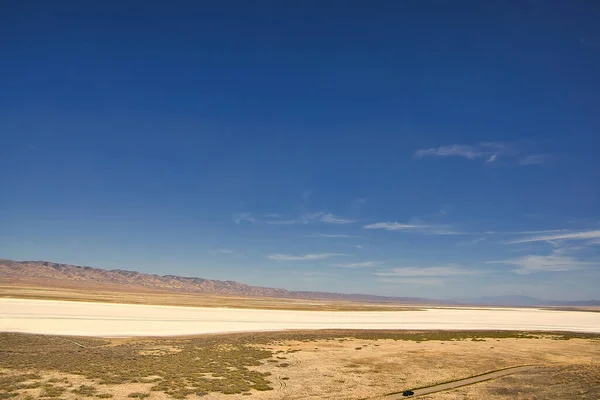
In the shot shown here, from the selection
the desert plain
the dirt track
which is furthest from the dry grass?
the dirt track

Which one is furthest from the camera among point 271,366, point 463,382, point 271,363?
point 271,363

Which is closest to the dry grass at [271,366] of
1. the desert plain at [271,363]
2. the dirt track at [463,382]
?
the desert plain at [271,363]

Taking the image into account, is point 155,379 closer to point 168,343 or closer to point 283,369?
point 283,369

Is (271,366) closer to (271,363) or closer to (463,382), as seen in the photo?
(271,363)

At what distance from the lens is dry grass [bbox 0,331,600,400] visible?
22.0 metres

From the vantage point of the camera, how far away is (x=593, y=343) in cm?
4453

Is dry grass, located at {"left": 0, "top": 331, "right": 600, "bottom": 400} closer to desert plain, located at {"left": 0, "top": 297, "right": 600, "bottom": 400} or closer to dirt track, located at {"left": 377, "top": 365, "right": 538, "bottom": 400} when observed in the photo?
desert plain, located at {"left": 0, "top": 297, "right": 600, "bottom": 400}

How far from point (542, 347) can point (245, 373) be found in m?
32.9

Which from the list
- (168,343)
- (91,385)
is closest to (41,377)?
(91,385)

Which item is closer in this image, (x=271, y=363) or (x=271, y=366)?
(x=271, y=366)

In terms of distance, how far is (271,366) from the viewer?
29.2 m

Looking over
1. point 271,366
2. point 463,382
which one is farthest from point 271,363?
point 463,382

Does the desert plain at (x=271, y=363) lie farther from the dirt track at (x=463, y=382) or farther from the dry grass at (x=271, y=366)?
the dirt track at (x=463, y=382)

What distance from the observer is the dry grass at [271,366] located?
72.3 feet
